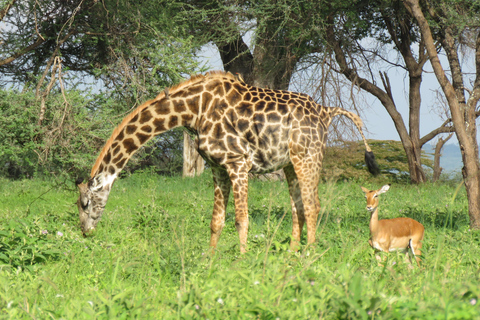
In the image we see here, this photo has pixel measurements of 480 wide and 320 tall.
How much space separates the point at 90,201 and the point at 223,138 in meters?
2.18

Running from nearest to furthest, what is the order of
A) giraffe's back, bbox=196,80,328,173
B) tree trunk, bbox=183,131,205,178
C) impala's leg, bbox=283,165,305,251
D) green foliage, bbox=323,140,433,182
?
1. giraffe's back, bbox=196,80,328,173
2. impala's leg, bbox=283,165,305,251
3. tree trunk, bbox=183,131,205,178
4. green foliage, bbox=323,140,433,182

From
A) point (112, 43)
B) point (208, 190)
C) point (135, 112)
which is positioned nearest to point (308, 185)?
point (135, 112)

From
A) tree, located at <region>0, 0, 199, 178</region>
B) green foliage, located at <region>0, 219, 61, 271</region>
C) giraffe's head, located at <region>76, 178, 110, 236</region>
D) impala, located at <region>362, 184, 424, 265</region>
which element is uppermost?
tree, located at <region>0, 0, 199, 178</region>

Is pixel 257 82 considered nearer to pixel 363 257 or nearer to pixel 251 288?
pixel 363 257

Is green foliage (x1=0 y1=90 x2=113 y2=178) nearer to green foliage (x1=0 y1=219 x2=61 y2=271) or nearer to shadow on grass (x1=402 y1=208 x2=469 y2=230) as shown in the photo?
green foliage (x1=0 y1=219 x2=61 y2=271)

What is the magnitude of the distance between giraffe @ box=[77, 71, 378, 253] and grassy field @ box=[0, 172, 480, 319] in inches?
23.1

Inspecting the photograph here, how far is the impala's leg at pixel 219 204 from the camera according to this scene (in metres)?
7.21

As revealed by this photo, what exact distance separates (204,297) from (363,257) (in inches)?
Result: 132

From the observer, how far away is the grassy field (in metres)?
3.40

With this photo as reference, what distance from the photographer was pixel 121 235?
24.9ft

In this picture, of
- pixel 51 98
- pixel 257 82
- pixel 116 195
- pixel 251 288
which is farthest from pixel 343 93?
pixel 251 288

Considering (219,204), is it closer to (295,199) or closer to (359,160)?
(295,199)

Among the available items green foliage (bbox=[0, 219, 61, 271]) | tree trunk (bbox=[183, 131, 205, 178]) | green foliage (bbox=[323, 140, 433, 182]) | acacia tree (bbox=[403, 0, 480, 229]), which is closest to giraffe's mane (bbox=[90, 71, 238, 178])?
green foliage (bbox=[0, 219, 61, 271])

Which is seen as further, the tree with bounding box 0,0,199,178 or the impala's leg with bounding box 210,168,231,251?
the tree with bounding box 0,0,199,178
